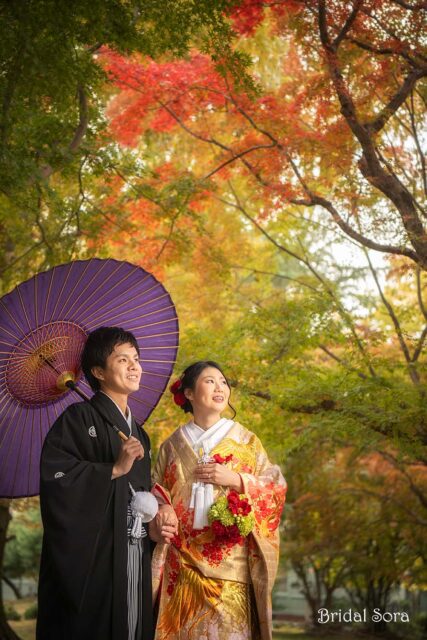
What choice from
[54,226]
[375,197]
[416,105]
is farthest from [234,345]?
[416,105]

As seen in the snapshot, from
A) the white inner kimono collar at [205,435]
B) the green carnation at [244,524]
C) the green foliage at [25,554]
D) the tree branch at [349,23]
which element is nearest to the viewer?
the green carnation at [244,524]

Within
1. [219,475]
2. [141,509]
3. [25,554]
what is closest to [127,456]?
[141,509]

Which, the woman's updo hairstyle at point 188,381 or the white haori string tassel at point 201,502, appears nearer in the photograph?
the white haori string tassel at point 201,502

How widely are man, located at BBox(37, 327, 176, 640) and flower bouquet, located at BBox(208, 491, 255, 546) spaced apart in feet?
1.60

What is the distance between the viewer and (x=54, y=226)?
7969mm

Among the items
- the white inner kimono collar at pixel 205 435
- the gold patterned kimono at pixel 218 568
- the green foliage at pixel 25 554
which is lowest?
the green foliage at pixel 25 554

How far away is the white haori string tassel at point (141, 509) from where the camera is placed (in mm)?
3336

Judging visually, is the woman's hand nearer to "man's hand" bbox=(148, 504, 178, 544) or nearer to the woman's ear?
"man's hand" bbox=(148, 504, 178, 544)

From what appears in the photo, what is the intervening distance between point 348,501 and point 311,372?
4.52 m

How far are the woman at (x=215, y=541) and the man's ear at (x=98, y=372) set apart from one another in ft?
2.54

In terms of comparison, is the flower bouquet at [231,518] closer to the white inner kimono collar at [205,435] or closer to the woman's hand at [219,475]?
the woman's hand at [219,475]

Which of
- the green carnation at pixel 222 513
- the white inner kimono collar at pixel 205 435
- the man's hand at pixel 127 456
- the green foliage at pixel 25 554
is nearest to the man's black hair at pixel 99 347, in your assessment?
the man's hand at pixel 127 456

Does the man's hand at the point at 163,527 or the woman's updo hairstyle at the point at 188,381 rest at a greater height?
the woman's updo hairstyle at the point at 188,381

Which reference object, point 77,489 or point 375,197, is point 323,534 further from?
point 77,489
